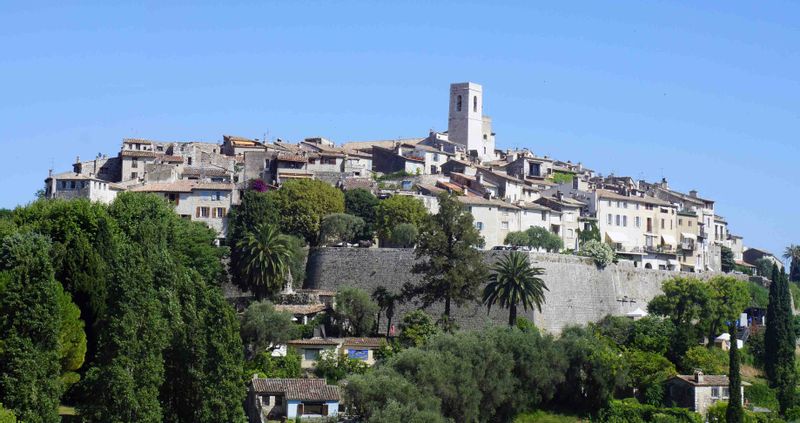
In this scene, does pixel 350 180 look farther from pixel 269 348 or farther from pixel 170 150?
pixel 269 348

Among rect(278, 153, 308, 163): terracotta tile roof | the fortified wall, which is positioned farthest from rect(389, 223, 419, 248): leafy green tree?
rect(278, 153, 308, 163): terracotta tile roof

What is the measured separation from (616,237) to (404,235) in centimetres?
2389

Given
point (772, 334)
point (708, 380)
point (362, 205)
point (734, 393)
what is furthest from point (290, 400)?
point (362, 205)

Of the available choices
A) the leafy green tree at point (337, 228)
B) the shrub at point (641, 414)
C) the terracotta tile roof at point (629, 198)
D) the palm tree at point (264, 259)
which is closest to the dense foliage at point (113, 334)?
the palm tree at point (264, 259)

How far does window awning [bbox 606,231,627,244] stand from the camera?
105500mm

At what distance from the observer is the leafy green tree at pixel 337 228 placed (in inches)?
3492

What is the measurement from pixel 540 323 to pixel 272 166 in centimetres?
3017

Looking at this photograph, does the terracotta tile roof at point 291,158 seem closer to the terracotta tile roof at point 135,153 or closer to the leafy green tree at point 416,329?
the terracotta tile roof at point 135,153

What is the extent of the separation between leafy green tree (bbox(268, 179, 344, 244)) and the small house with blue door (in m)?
27.3

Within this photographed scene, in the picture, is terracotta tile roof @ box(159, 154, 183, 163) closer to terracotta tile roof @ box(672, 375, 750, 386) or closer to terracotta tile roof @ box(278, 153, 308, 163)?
terracotta tile roof @ box(278, 153, 308, 163)

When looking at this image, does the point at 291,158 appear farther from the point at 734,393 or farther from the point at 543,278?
the point at 734,393

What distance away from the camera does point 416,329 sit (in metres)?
71.0

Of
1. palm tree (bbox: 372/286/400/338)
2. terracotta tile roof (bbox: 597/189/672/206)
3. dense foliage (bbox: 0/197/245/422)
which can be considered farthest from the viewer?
terracotta tile roof (bbox: 597/189/672/206)

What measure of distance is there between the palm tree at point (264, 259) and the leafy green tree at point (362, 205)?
50.8 ft
